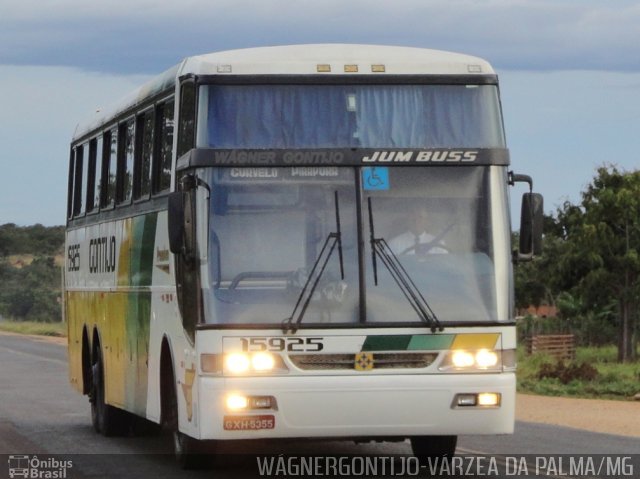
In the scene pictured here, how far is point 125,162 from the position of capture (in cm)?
1580

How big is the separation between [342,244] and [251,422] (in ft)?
4.84

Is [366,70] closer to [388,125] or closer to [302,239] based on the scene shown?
[388,125]

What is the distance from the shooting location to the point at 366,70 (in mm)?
12398

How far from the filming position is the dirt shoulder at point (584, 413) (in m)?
19.1

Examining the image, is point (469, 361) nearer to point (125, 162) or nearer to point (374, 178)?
point (374, 178)

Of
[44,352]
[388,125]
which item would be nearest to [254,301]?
[388,125]

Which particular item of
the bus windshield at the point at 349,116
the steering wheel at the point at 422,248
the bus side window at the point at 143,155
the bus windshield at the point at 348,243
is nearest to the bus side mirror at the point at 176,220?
the bus windshield at the point at 348,243

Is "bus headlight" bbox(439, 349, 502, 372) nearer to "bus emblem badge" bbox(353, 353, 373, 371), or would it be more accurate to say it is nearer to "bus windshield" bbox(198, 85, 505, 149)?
"bus emblem badge" bbox(353, 353, 373, 371)

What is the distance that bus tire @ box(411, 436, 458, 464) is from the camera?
13406 millimetres

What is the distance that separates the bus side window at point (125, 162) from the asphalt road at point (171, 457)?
2507 millimetres

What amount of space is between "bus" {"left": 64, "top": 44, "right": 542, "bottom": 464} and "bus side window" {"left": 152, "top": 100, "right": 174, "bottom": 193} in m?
0.50

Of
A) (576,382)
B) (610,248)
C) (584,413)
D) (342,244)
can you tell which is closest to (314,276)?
(342,244)

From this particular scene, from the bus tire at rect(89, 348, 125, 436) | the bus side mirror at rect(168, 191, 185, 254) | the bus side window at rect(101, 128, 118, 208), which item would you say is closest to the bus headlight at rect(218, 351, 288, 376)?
the bus side mirror at rect(168, 191, 185, 254)

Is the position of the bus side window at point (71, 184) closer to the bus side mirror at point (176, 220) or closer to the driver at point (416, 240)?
the bus side mirror at point (176, 220)
